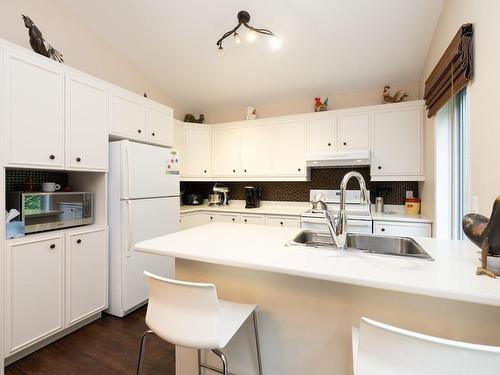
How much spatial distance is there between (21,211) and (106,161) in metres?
0.73

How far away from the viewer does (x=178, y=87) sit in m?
3.69

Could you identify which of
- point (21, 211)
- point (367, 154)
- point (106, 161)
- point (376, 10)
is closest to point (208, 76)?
point (106, 161)

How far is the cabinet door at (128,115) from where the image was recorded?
2449 millimetres

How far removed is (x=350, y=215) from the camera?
2887 millimetres

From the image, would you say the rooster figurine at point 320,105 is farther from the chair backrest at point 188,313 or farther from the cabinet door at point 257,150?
the chair backrest at point 188,313

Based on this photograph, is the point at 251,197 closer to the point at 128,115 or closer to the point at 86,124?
the point at 128,115

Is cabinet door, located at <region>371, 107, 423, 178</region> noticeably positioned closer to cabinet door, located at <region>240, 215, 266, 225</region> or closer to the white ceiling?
the white ceiling

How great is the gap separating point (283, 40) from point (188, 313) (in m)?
2.75

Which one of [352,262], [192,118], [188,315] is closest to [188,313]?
[188,315]

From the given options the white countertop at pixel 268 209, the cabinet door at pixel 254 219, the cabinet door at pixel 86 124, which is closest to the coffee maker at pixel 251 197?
the white countertop at pixel 268 209

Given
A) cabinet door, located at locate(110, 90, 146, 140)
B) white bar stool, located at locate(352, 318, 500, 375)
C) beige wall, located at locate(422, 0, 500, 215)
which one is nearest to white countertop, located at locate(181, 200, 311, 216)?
cabinet door, located at locate(110, 90, 146, 140)

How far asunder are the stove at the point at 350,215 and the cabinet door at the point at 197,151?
65.5 inches

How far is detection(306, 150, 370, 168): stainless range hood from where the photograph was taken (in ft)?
9.78

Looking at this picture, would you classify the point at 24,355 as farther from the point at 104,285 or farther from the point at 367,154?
the point at 367,154
